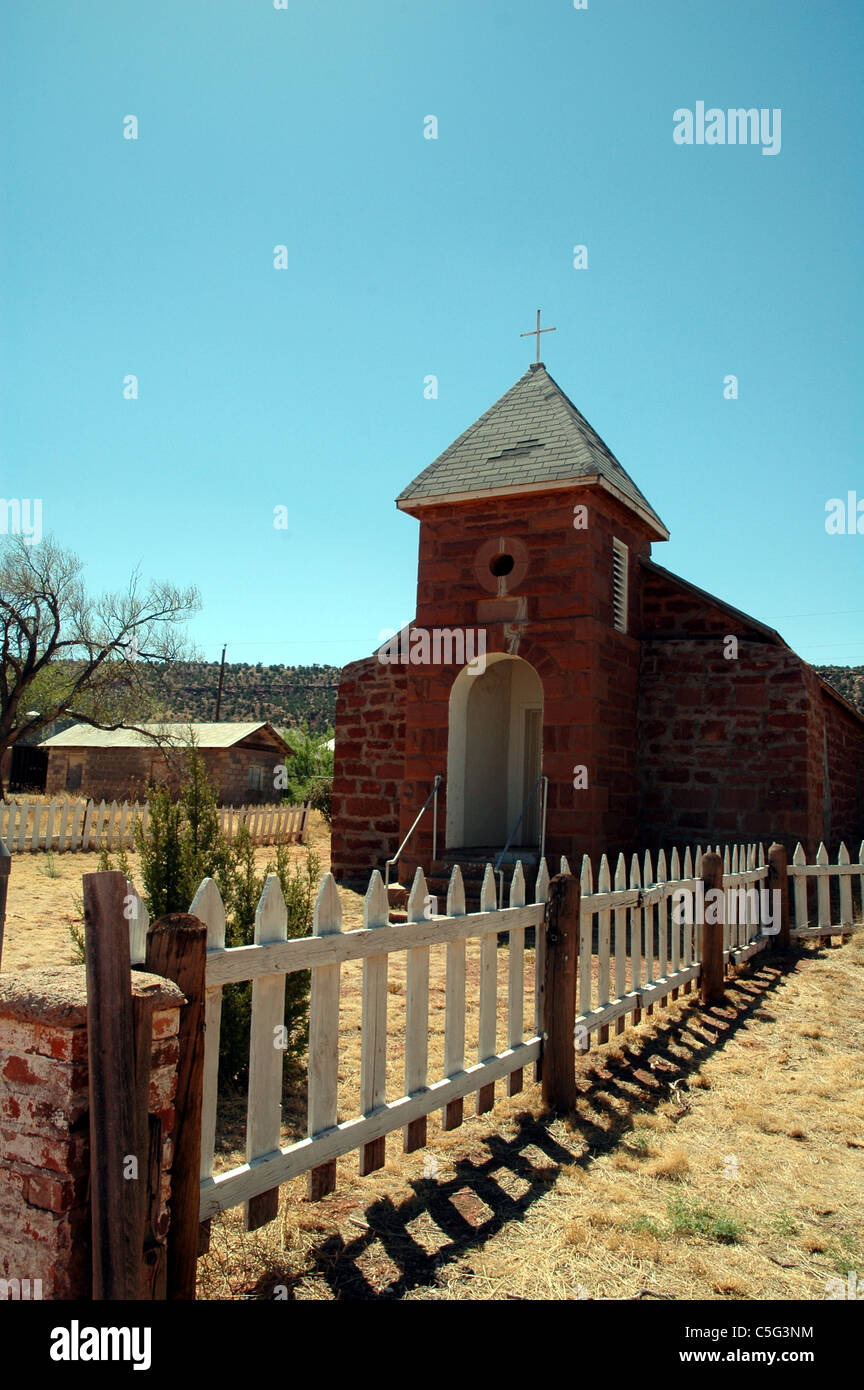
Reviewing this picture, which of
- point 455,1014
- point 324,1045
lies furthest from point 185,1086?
point 455,1014

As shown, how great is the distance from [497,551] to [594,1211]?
9474 mm

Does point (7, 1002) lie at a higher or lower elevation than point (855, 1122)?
higher

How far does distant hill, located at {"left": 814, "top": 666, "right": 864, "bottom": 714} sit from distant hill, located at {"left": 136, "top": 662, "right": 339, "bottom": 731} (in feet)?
93.4

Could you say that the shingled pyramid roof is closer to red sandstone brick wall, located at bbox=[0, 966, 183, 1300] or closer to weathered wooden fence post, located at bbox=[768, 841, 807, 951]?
weathered wooden fence post, located at bbox=[768, 841, 807, 951]

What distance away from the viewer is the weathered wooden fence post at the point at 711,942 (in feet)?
24.2

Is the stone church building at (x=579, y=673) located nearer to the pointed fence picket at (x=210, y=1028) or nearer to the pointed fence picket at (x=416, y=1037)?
the pointed fence picket at (x=416, y=1037)

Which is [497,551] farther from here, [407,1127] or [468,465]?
[407,1127]

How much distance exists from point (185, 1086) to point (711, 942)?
5.73 meters

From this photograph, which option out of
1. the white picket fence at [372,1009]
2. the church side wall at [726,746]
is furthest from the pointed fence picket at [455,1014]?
the church side wall at [726,746]

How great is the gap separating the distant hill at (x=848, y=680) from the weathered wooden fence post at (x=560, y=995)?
41.2m

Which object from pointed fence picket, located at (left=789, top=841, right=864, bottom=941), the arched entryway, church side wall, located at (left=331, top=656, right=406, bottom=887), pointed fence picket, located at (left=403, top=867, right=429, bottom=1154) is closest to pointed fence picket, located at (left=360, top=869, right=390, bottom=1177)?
pointed fence picket, located at (left=403, top=867, right=429, bottom=1154)

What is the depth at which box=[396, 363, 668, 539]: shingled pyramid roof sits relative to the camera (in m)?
11.8
